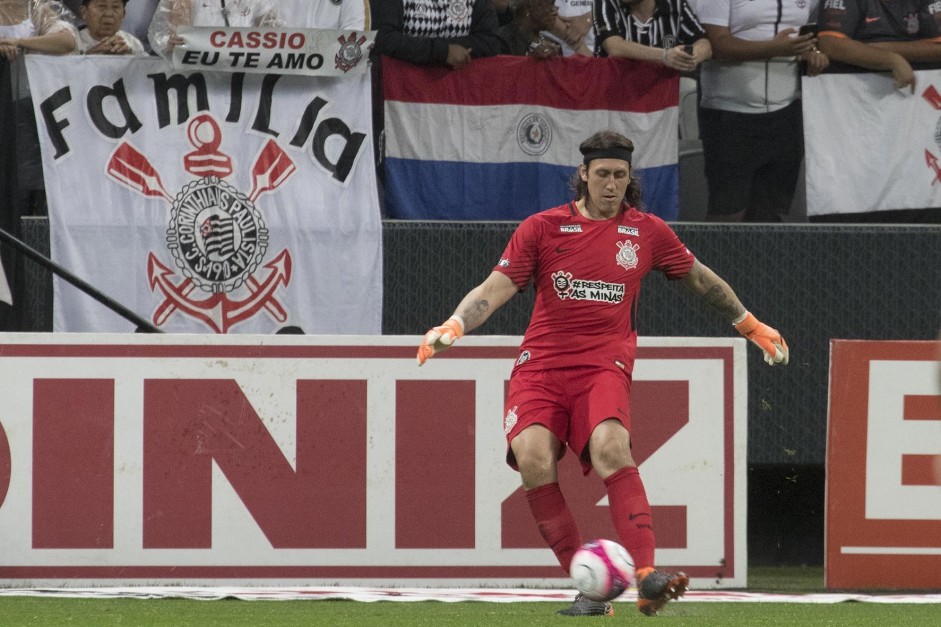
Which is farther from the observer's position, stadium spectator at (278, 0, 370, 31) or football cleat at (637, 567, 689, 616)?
stadium spectator at (278, 0, 370, 31)

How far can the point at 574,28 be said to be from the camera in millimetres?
9734

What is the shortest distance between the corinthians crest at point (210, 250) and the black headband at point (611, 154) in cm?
261

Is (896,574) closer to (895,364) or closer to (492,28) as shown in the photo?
(895,364)

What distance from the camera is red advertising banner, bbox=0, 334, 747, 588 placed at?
771cm

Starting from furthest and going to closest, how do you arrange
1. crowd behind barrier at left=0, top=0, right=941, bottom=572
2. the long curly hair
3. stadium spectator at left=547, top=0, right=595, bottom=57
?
stadium spectator at left=547, top=0, right=595, bottom=57 → crowd behind barrier at left=0, top=0, right=941, bottom=572 → the long curly hair

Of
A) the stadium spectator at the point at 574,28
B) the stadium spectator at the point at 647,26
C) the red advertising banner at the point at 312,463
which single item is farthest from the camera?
the stadium spectator at the point at 574,28

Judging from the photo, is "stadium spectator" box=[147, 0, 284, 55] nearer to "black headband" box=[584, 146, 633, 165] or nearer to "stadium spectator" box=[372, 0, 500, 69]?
"stadium spectator" box=[372, 0, 500, 69]

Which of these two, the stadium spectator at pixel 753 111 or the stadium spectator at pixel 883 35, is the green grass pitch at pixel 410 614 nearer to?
the stadium spectator at pixel 753 111

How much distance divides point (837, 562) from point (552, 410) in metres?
2.52

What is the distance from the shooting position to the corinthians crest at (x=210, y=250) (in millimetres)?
8477

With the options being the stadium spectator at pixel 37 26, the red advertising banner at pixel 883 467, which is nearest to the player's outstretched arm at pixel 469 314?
the red advertising banner at pixel 883 467

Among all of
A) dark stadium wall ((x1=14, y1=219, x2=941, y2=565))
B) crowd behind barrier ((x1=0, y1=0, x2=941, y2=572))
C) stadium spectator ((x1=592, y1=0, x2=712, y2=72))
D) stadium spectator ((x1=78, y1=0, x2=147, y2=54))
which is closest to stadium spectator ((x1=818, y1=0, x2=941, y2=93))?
stadium spectator ((x1=592, y1=0, x2=712, y2=72))

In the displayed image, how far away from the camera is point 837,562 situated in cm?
800

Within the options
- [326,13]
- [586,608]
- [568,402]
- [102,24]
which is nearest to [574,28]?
[326,13]
